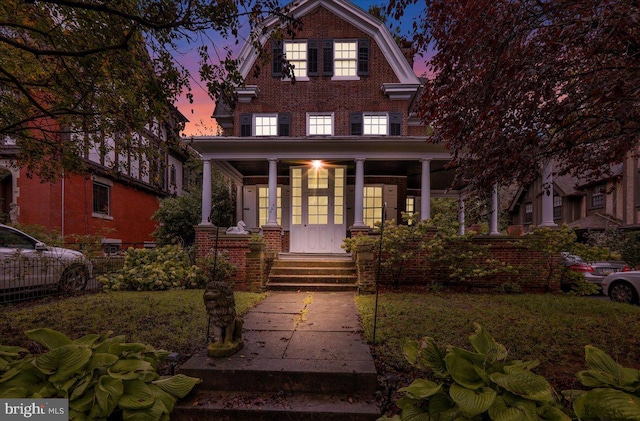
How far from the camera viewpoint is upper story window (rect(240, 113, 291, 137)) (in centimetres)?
1158

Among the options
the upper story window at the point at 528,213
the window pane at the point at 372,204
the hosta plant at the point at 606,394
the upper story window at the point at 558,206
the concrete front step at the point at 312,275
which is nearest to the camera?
the hosta plant at the point at 606,394

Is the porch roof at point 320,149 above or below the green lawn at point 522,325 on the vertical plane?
above

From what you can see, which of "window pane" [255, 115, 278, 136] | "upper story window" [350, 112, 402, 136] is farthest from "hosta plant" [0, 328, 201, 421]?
"upper story window" [350, 112, 402, 136]

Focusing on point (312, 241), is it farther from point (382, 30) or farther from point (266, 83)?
point (382, 30)

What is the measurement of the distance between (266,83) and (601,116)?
9980mm

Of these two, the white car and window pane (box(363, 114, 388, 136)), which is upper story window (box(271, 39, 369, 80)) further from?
the white car

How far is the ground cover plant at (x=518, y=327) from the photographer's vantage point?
3.58m

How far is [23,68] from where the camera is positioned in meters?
5.24

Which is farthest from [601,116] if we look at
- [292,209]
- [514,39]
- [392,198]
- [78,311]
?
[78,311]

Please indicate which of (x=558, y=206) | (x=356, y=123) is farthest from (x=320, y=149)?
(x=558, y=206)

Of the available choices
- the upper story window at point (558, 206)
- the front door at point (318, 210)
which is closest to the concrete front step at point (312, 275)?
the front door at point (318, 210)

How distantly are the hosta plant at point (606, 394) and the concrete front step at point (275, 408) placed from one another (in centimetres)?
149

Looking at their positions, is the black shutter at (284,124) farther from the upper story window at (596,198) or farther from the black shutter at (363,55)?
the upper story window at (596,198)

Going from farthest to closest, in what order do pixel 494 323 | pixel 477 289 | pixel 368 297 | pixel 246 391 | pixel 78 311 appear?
pixel 477 289 → pixel 368 297 → pixel 78 311 → pixel 494 323 → pixel 246 391
